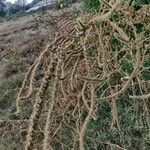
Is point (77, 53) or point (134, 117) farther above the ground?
point (77, 53)

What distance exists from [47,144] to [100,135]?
9.52 feet

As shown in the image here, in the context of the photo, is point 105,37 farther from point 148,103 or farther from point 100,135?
point 100,135

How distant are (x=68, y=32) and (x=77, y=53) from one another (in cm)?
59

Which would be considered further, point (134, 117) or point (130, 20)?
point (134, 117)

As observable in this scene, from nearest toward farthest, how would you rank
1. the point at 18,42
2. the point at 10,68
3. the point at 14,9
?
the point at 10,68 → the point at 18,42 → the point at 14,9

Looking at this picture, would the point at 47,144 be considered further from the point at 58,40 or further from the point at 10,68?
the point at 10,68

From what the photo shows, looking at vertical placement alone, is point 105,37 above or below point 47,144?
below

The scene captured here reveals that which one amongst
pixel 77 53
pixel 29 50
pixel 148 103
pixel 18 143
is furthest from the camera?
pixel 29 50

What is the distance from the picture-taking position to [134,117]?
482 centimetres

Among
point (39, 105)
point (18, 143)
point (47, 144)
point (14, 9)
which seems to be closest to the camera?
point (47, 144)

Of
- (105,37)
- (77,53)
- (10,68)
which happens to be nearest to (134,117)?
(105,37)

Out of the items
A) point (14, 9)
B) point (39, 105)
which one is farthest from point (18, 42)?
point (14, 9)

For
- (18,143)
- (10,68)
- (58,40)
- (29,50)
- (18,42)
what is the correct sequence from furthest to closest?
1. (18,42)
2. (29,50)
3. (10,68)
4. (18,143)
5. (58,40)

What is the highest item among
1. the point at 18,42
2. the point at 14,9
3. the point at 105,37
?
the point at 105,37
